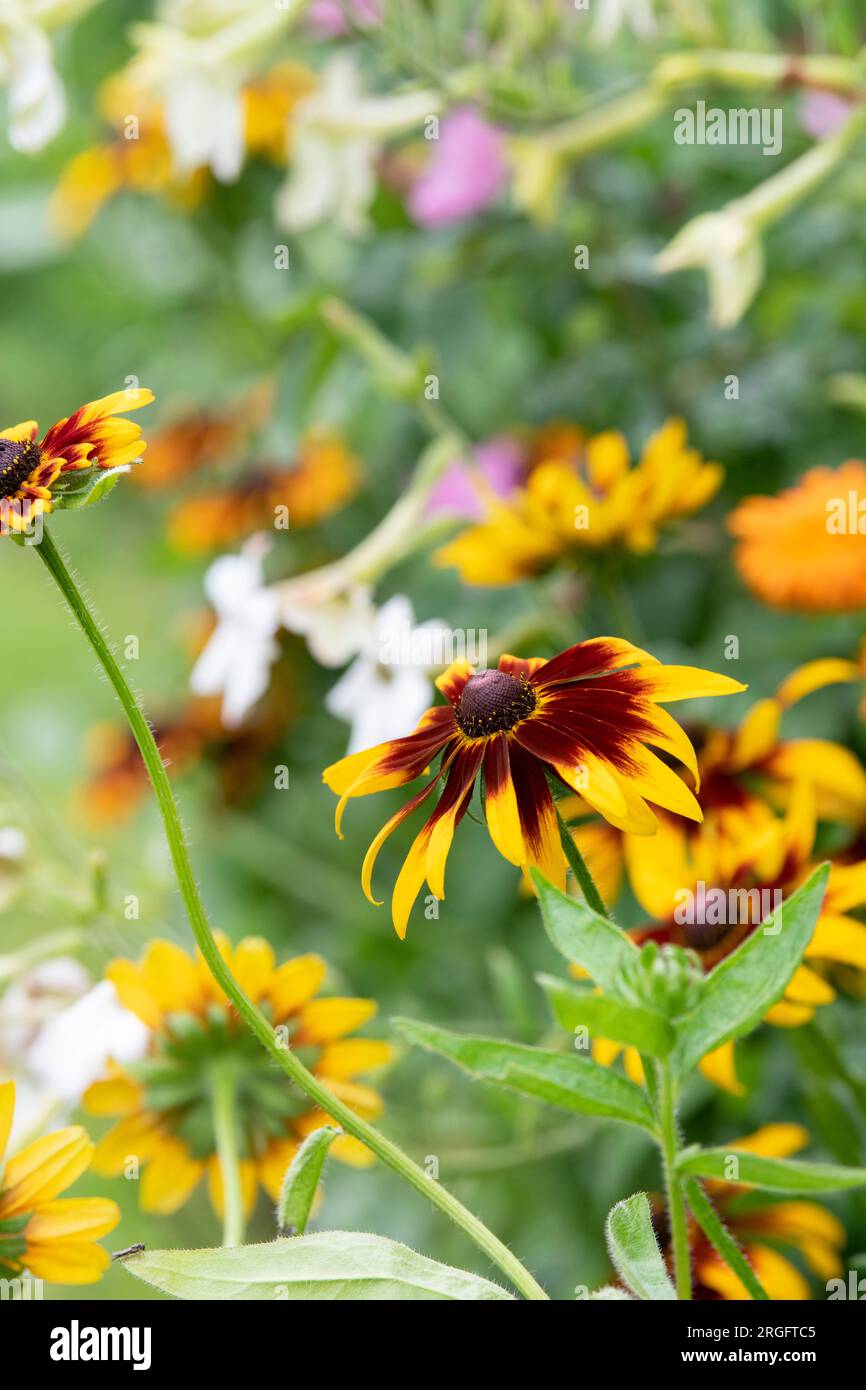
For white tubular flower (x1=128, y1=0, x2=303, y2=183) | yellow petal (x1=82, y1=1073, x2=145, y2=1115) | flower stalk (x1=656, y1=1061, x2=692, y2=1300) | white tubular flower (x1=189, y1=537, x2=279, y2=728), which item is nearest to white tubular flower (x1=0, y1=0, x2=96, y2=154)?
white tubular flower (x1=128, y1=0, x2=303, y2=183)

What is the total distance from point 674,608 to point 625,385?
141 millimetres

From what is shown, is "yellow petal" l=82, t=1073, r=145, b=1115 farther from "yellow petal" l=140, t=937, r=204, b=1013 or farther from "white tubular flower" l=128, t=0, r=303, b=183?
"white tubular flower" l=128, t=0, r=303, b=183

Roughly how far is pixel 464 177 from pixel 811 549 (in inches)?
14.8

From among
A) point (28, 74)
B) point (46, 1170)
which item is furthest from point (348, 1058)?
point (28, 74)

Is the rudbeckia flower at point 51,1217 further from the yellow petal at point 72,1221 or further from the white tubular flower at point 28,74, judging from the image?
the white tubular flower at point 28,74

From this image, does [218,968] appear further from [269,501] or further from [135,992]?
[269,501]

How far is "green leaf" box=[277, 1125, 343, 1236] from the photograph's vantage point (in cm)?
32

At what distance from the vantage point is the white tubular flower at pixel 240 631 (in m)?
0.67

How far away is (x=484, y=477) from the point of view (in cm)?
89

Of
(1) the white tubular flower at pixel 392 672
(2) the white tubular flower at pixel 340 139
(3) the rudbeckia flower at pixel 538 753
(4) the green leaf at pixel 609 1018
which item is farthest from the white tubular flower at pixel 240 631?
(4) the green leaf at pixel 609 1018

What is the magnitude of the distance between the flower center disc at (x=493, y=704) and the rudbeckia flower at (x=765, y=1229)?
0.19 m
